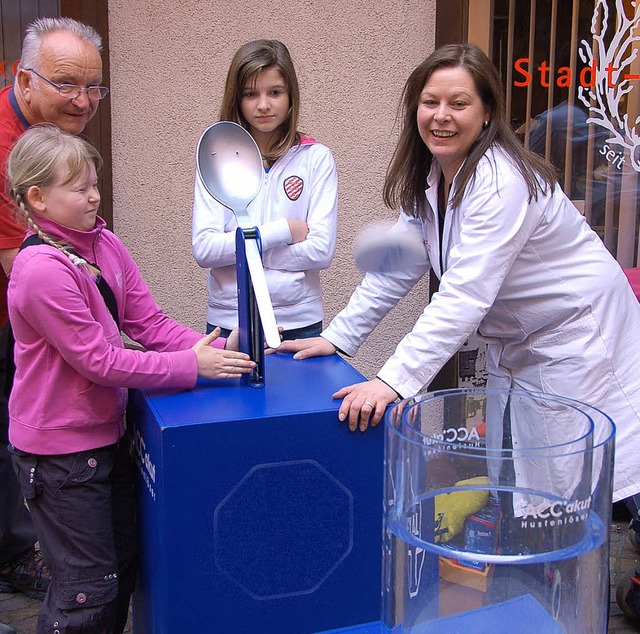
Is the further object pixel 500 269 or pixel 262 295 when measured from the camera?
pixel 500 269

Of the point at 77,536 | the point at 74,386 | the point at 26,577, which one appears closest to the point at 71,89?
the point at 74,386

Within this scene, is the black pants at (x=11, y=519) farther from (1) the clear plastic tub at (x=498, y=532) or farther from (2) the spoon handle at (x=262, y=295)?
(1) the clear plastic tub at (x=498, y=532)

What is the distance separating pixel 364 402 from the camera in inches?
53.8

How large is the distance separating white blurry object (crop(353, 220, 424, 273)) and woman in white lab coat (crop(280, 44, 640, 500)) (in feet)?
0.13

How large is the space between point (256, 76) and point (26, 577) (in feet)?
5.27

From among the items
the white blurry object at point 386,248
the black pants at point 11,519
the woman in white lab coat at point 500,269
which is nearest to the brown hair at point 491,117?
the woman in white lab coat at point 500,269

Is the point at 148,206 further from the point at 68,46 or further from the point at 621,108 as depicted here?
the point at 621,108

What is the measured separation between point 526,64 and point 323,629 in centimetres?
255

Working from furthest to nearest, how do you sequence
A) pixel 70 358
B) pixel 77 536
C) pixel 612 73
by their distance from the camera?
pixel 612 73, pixel 77 536, pixel 70 358

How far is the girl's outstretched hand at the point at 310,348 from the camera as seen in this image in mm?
1778

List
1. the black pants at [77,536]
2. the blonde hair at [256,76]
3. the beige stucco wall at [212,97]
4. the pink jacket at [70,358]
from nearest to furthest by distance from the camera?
the pink jacket at [70,358] → the black pants at [77,536] → the blonde hair at [256,76] → the beige stucco wall at [212,97]

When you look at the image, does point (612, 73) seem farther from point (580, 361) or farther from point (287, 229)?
point (580, 361)

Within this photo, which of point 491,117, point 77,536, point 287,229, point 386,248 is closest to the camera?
point 77,536

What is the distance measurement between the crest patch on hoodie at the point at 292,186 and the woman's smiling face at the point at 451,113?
2.08ft
